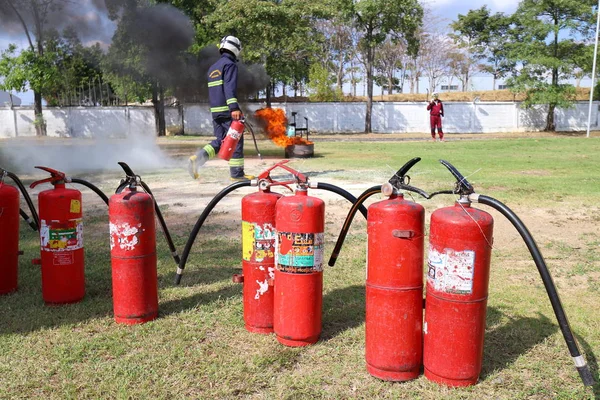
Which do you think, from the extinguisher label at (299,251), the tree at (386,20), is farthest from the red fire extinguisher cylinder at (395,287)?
the tree at (386,20)

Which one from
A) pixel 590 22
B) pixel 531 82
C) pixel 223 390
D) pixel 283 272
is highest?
pixel 590 22

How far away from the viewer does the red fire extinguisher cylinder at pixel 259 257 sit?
3396 millimetres

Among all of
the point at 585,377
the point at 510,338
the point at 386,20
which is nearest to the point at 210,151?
the point at 510,338

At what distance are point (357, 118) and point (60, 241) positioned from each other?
30768 millimetres

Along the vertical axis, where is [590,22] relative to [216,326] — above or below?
above

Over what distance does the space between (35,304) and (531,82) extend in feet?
101

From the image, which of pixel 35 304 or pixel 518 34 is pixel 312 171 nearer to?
pixel 35 304

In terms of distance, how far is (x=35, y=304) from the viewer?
403 centimetres

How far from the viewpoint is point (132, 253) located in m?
3.61

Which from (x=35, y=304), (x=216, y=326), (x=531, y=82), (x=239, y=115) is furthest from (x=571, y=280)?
(x=531, y=82)

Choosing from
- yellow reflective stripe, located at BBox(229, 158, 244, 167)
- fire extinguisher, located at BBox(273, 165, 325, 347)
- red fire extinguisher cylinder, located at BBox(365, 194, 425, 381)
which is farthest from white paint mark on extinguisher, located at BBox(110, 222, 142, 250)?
yellow reflective stripe, located at BBox(229, 158, 244, 167)

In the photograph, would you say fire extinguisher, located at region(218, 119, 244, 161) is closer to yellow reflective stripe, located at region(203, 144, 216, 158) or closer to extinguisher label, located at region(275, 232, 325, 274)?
yellow reflective stripe, located at region(203, 144, 216, 158)

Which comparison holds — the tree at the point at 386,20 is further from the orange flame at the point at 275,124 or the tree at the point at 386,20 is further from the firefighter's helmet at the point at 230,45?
the firefighter's helmet at the point at 230,45

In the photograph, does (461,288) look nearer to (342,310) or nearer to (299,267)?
(299,267)
